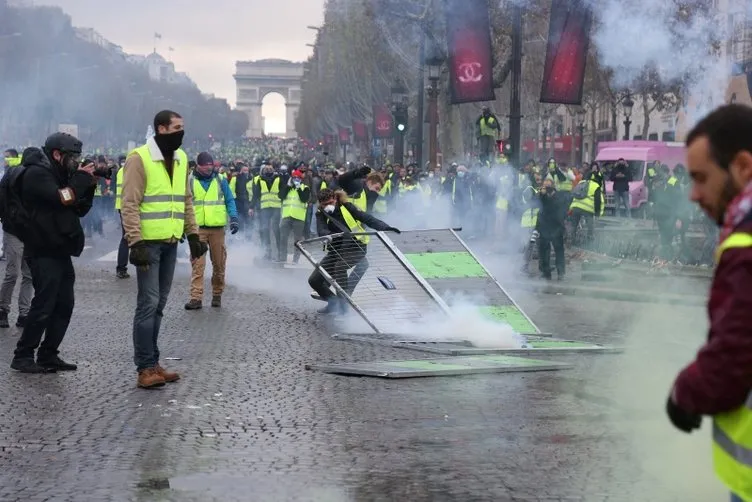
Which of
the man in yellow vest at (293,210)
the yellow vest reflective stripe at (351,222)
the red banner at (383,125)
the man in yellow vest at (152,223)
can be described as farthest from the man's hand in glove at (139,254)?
the red banner at (383,125)

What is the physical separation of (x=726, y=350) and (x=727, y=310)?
0.29 feet

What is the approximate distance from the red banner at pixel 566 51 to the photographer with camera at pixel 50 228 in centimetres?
1050

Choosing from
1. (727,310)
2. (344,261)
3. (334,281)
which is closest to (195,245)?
(334,281)

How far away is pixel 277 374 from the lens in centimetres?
893

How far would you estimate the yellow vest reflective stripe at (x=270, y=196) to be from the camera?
21.7m

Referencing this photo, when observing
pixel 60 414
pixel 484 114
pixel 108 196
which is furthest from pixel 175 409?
pixel 108 196

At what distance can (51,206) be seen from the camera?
870 centimetres

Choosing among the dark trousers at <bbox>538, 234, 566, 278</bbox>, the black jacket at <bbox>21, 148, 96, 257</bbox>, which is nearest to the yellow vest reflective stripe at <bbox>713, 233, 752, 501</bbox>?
the black jacket at <bbox>21, 148, 96, 257</bbox>

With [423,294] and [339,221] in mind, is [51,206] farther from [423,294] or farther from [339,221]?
[339,221]

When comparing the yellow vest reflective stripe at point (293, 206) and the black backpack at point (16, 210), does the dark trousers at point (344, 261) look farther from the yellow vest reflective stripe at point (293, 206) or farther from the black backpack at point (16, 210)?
the yellow vest reflective stripe at point (293, 206)

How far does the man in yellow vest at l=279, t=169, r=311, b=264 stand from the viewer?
2091 cm

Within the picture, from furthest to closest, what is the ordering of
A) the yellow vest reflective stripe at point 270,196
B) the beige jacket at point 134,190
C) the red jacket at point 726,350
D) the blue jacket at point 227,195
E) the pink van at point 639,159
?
1. the pink van at point 639,159
2. the yellow vest reflective stripe at point 270,196
3. the blue jacket at point 227,195
4. the beige jacket at point 134,190
5. the red jacket at point 726,350

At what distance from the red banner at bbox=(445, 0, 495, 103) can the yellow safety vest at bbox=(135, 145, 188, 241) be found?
52.5 ft

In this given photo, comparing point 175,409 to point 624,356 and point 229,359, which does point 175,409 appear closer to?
point 229,359
